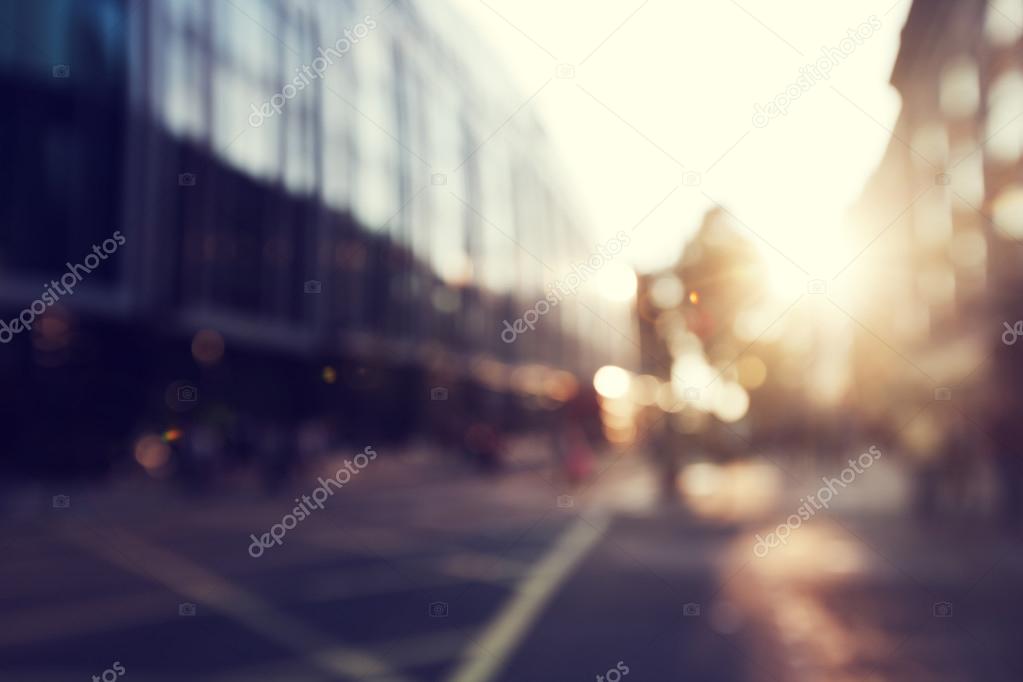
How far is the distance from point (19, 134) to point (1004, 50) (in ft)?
76.5

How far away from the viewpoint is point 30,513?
20859mm

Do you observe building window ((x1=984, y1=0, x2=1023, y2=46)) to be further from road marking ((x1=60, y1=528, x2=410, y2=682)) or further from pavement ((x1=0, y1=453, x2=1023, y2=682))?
road marking ((x1=60, y1=528, x2=410, y2=682))

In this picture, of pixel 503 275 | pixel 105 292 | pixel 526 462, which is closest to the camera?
pixel 105 292

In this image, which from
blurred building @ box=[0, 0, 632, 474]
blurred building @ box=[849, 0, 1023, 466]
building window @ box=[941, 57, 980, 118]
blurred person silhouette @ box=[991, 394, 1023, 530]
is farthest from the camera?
blurred building @ box=[0, 0, 632, 474]

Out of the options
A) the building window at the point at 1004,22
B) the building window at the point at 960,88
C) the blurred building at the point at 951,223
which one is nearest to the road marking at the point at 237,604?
the blurred building at the point at 951,223

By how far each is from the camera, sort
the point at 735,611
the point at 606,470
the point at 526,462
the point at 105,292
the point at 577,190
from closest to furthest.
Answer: the point at 735,611 → the point at 105,292 → the point at 606,470 → the point at 526,462 → the point at 577,190

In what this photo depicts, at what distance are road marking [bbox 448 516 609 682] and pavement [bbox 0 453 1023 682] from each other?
0.04 meters

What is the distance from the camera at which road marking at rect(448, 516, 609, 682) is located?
7.01 meters

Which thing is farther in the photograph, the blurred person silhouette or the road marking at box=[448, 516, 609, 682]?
the blurred person silhouette

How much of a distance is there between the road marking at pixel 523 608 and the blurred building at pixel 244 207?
710 cm

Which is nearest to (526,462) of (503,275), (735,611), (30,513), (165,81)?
(503,275)

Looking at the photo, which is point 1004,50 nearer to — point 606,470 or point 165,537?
point 165,537

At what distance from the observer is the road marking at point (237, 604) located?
286 inches

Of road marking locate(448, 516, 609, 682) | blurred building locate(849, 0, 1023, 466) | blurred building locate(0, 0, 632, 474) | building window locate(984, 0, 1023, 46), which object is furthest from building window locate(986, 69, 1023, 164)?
road marking locate(448, 516, 609, 682)
